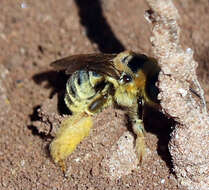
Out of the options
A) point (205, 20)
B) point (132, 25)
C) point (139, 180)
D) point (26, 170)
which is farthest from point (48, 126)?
point (205, 20)

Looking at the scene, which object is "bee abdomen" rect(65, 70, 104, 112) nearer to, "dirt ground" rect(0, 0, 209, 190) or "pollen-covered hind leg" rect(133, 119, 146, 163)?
"dirt ground" rect(0, 0, 209, 190)

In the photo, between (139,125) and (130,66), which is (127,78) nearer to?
(130,66)

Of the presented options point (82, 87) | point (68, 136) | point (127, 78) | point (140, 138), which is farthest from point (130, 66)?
point (68, 136)

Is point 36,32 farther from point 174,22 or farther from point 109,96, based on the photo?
point 174,22

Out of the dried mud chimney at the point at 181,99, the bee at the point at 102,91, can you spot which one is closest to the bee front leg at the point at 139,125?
the bee at the point at 102,91

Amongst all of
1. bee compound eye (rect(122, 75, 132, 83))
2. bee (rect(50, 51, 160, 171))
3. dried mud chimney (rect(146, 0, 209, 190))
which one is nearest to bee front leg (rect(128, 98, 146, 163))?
bee (rect(50, 51, 160, 171))
